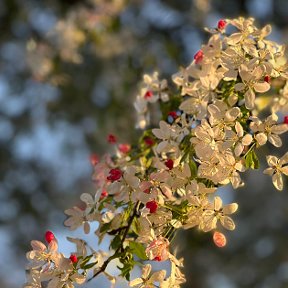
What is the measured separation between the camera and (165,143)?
0.87 m

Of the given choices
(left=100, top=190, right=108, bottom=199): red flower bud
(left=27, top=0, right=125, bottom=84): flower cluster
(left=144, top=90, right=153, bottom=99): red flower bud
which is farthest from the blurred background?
(left=100, top=190, right=108, bottom=199): red flower bud

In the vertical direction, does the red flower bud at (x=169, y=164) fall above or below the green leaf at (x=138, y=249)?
above

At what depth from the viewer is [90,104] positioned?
135 inches

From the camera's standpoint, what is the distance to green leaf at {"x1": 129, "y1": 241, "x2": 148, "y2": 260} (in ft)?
2.65

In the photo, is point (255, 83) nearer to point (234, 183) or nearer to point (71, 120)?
point (234, 183)

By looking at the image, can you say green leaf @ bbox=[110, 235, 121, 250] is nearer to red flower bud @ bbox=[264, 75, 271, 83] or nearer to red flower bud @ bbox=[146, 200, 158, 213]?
red flower bud @ bbox=[146, 200, 158, 213]

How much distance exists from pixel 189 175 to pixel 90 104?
8.69ft

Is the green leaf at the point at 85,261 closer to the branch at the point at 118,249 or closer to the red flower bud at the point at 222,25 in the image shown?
the branch at the point at 118,249

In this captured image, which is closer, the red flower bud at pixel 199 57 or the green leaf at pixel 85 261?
the green leaf at pixel 85 261

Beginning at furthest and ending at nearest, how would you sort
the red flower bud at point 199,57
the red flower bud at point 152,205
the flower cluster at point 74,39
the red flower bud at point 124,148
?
the flower cluster at point 74,39, the red flower bud at point 124,148, the red flower bud at point 199,57, the red flower bud at point 152,205

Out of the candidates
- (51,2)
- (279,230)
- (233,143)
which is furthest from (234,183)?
(279,230)

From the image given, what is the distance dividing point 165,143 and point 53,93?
261 centimetres

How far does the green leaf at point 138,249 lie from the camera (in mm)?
807

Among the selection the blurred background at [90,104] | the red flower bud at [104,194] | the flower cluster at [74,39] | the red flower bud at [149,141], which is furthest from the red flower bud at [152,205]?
the flower cluster at [74,39]
